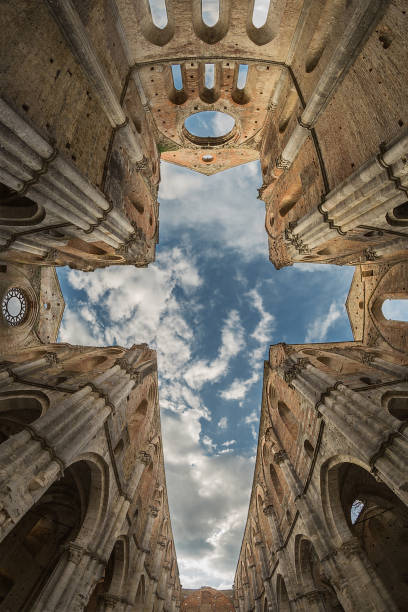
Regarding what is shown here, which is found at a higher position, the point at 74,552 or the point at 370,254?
the point at 370,254

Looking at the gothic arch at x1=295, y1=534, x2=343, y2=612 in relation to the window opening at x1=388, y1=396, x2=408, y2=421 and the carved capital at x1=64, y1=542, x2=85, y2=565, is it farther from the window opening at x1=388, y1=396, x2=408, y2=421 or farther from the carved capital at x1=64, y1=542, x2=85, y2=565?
the carved capital at x1=64, y1=542, x2=85, y2=565

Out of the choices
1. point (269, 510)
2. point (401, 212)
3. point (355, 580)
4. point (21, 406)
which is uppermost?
point (269, 510)

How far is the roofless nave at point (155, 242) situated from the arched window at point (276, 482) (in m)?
0.09

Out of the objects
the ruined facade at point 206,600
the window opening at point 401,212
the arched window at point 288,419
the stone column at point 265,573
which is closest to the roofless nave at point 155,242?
the window opening at point 401,212

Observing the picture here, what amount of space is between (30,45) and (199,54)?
30.2 ft

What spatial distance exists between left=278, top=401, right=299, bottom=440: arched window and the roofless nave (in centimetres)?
72

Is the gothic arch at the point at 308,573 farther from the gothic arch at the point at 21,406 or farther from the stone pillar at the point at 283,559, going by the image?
the gothic arch at the point at 21,406

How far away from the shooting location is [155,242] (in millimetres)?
18094

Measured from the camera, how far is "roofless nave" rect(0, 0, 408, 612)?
21.2ft

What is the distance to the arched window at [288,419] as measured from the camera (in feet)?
45.4

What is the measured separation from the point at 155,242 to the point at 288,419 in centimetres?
1325

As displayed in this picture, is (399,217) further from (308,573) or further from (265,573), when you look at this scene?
(265,573)

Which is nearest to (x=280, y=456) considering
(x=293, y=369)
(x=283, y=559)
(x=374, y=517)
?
(x=283, y=559)

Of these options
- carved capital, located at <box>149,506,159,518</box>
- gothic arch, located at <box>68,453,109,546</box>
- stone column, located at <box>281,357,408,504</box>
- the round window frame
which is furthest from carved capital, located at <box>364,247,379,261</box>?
the round window frame
